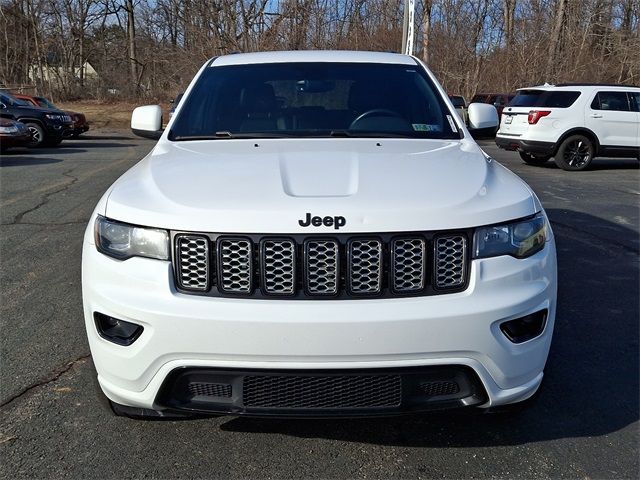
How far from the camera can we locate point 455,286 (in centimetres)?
228

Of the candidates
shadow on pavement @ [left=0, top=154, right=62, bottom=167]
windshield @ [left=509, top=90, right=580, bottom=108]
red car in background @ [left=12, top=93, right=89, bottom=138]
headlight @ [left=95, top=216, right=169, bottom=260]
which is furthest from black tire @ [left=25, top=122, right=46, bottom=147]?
headlight @ [left=95, top=216, right=169, bottom=260]

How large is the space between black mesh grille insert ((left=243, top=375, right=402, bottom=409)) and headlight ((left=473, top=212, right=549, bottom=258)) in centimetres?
59

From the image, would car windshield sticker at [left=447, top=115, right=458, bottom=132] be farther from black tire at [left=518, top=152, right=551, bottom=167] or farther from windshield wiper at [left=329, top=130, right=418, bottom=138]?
black tire at [left=518, top=152, right=551, bottom=167]

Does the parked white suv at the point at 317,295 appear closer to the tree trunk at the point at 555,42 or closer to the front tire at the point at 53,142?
the front tire at the point at 53,142

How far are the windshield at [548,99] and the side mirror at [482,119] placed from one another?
10117 millimetres

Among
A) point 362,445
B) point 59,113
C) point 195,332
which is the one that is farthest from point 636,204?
point 59,113

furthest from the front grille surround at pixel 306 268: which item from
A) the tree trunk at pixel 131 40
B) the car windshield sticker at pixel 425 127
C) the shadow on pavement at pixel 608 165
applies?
the tree trunk at pixel 131 40

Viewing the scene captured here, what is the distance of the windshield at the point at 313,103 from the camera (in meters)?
3.57

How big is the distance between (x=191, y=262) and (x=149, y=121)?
2165 millimetres

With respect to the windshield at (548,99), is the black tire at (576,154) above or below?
below

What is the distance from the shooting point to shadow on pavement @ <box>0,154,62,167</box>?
43.6 ft

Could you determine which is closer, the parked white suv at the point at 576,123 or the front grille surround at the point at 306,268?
the front grille surround at the point at 306,268

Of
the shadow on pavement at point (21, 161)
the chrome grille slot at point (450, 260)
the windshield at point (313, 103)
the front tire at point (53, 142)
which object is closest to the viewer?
the chrome grille slot at point (450, 260)

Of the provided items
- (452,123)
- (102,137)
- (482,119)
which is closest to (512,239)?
Answer: (452,123)
